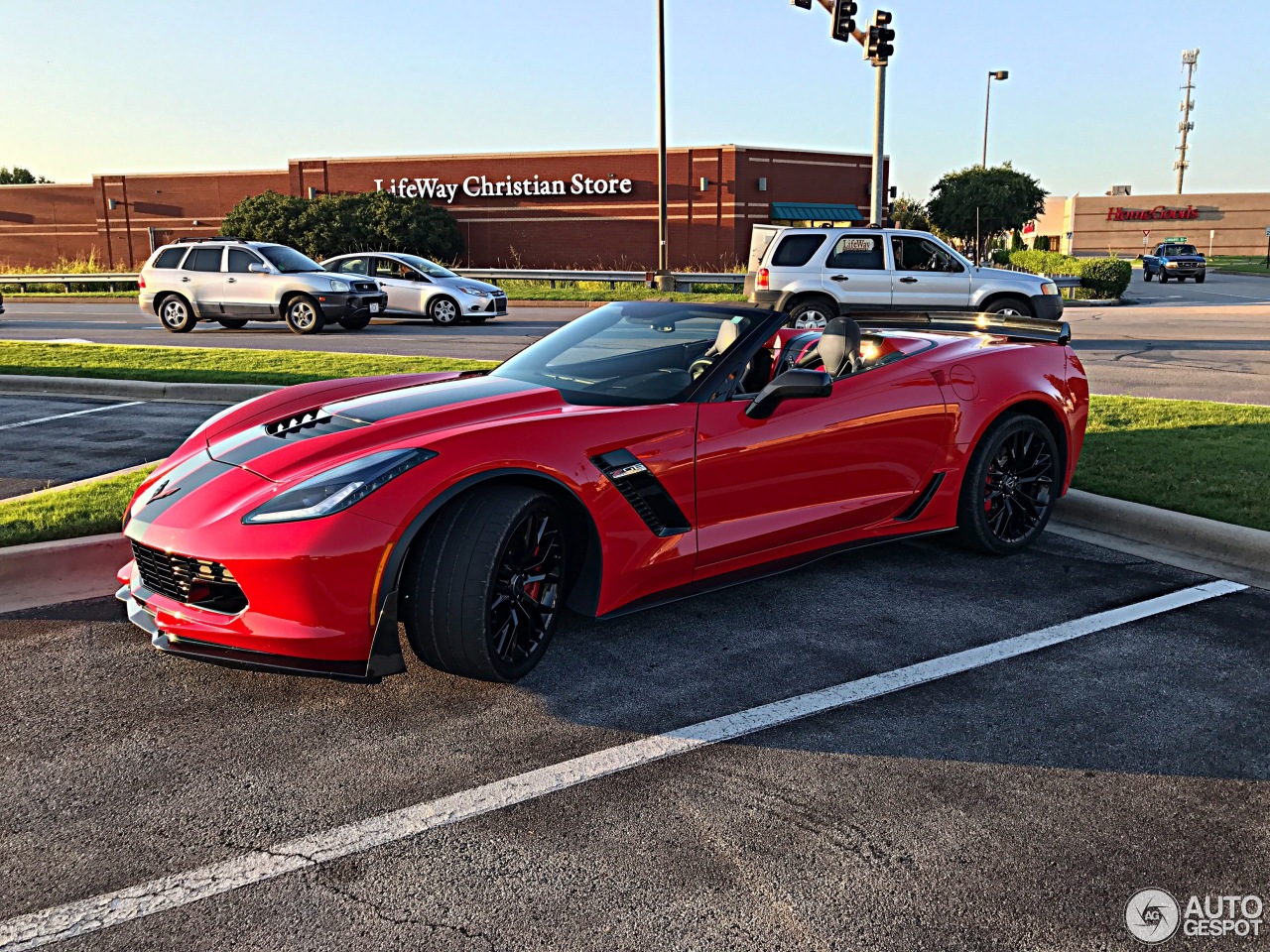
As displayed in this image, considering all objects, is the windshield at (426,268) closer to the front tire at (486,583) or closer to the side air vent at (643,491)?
the side air vent at (643,491)

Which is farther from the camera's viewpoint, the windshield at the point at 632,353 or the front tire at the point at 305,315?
the front tire at the point at 305,315

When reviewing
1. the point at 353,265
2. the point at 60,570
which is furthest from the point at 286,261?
the point at 60,570

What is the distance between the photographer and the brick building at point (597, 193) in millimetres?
43375

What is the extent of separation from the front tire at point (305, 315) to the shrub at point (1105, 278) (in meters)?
22.0

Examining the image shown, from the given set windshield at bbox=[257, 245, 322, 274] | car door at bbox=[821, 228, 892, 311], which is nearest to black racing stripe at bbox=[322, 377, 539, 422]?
car door at bbox=[821, 228, 892, 311]

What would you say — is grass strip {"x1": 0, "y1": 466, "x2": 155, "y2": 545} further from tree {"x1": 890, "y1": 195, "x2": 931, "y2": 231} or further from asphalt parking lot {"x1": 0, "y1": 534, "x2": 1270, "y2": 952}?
tree {"x1": 890, "y1": 195, "x2": 931, "y2": 231}

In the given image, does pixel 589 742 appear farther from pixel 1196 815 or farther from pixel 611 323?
pixel 611 323

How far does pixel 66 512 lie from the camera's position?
5973mm

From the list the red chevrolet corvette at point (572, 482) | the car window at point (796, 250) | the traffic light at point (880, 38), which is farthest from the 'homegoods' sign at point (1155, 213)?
the red chevrolet corvette at point (572, 482)

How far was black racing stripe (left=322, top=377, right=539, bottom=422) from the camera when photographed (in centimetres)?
442

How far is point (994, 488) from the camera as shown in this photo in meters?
5.71

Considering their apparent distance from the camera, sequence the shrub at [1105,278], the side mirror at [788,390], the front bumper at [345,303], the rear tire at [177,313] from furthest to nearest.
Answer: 1. the shrub at [1105,278]
2. the rear tire at [177,313]
3. the front bumper at [345,303]
4. the side mirror at [788,390]

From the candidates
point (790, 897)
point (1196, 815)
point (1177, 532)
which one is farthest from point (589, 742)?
point (1177, 532)

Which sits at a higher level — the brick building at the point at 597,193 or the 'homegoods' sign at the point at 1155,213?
the 'homegoods' sign at the point at 1155,213
